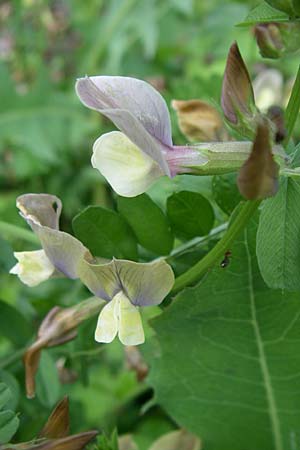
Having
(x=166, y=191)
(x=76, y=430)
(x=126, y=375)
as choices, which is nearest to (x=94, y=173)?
(x=126, y=375)

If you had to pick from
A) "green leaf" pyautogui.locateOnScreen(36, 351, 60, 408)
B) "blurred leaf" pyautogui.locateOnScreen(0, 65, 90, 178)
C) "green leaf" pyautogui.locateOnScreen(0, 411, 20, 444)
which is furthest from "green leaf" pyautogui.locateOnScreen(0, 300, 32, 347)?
"blurred leaf" pyautogui.locateOnScreen(0, 65, 90, 178)

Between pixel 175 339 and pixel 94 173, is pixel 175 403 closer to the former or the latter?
pixel 175 339

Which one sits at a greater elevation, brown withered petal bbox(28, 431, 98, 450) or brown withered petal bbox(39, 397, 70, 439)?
brown withered petal bbox(28, 431, 98, 450)

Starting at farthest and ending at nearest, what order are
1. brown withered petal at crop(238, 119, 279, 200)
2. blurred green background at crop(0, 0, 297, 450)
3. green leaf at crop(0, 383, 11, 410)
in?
blurred green background at crop(0, 0, 297, 450), green leaf at crop(0, 383, 11, 410), brown withered petal at crop(238, 119, 279, 200)

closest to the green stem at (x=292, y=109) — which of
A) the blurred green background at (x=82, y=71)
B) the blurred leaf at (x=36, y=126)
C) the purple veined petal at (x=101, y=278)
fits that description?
the purple veined petal at (x=101, y=278)

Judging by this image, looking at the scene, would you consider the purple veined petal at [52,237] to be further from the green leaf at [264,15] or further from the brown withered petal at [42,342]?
the green leaf at [264,15]

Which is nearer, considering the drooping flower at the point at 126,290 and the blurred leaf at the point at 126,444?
the drooping flower at the point at 126,290

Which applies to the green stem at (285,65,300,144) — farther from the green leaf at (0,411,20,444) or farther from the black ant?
the green leaf at (0,411,20,444)
